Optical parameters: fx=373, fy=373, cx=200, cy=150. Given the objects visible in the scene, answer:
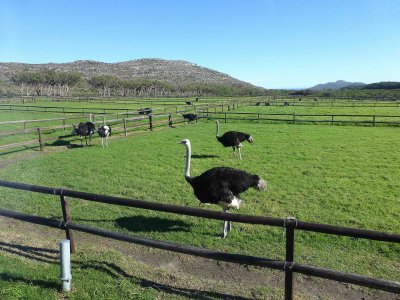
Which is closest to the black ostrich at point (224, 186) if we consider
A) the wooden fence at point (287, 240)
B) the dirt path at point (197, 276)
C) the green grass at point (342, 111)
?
the dirt path at point (197, 276)

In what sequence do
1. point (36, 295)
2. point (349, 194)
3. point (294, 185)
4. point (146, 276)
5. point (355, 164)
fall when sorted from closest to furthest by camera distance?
point (36, 295), point (146, 276), point (349, 194), point (294, 185), point (355, 164)

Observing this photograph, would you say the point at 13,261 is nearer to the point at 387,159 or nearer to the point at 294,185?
the point at 294,185

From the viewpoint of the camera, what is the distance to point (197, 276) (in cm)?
532

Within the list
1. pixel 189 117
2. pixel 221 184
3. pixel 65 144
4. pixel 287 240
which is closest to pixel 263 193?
pixel 221 184

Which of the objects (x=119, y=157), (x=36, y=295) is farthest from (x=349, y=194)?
(x=119, y=157)

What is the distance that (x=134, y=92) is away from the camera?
5261 inches

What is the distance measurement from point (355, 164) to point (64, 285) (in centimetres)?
1104

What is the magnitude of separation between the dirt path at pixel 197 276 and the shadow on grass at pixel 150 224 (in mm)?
743

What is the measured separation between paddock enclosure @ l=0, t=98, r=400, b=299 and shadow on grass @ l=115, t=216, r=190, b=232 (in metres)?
0.02

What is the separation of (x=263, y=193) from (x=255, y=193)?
210mm

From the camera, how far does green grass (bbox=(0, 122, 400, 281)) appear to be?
251 inches

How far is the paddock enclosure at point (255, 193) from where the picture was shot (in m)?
6.22

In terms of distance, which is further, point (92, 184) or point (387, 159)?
point (387, 159)

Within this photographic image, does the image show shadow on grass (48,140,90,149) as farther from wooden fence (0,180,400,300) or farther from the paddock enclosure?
wooden fence (0,180,400,300)
